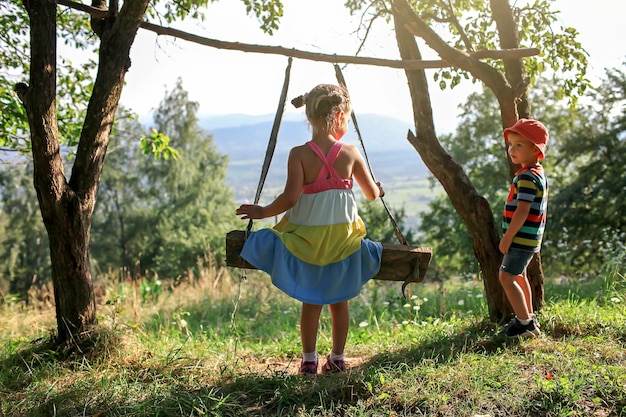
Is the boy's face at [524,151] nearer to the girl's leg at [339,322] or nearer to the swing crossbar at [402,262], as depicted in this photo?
the swing crossbar at [402,262]

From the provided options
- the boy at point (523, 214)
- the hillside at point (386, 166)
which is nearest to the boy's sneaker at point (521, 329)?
the boy at point (523, 214)

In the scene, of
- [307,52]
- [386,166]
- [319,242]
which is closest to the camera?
[319,242]

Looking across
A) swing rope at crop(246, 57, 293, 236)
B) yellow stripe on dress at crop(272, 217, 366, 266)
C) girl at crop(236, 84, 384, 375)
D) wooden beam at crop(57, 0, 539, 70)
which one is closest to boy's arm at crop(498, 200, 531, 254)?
girl at crop(236, 84, 384, 375)

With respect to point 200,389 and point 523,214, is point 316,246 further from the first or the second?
point 523,214

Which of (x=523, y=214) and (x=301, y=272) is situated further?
(x=523, y=214)

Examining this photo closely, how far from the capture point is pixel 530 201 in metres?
3.61

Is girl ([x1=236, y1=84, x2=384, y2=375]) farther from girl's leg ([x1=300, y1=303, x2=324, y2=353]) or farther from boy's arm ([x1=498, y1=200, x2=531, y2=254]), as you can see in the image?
boy's arm ([x1=498, y1=200, x2=531, y2=254])

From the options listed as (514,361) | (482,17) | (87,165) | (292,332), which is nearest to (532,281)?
(514,361)

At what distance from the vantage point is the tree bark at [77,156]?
3621 mm

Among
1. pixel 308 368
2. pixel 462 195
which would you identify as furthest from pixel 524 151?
pixel 308 368

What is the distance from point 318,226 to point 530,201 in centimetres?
136

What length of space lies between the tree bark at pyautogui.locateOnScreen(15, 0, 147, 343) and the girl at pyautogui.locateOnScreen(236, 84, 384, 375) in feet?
3.88

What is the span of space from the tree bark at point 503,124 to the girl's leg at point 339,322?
124 centimetres

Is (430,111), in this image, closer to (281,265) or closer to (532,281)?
(532,281)
